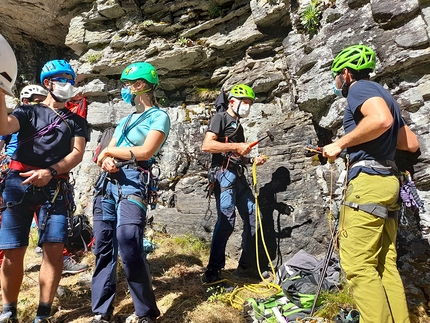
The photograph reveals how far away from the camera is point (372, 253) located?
310 centimetres

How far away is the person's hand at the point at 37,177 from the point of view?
3.70 metres

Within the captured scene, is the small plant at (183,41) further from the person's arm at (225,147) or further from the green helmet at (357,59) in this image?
the green helmet at (357,59)

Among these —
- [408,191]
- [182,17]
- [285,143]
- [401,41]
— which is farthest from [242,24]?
[408,191]

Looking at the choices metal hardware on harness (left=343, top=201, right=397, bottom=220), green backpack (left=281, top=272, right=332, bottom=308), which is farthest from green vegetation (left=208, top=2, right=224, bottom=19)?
metal hardware on harness (left=343, top=201, right=397, bottom=220)

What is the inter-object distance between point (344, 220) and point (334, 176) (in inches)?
99.0

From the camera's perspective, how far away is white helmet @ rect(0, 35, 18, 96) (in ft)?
9.50

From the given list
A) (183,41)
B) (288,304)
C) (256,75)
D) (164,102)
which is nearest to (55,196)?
(288,304)

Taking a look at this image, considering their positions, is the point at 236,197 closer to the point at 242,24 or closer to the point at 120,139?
the point at 120,139

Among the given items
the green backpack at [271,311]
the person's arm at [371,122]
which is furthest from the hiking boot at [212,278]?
the person's arm at [371,122]

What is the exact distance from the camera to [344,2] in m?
5.52

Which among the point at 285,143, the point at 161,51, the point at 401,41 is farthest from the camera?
the point at 161,51

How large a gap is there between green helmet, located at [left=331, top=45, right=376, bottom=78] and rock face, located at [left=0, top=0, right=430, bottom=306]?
3.58 feet

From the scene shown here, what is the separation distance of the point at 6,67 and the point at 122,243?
2110 mm

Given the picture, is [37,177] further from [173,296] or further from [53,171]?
[173,296]
